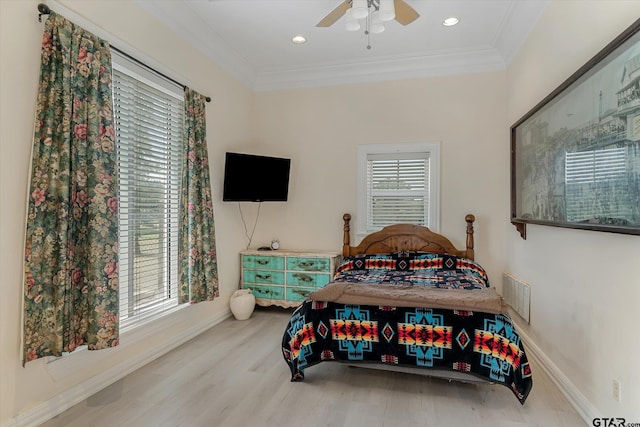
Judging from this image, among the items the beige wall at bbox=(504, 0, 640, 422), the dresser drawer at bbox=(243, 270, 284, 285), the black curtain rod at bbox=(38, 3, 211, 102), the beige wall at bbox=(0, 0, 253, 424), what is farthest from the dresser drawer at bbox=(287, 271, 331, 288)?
the black curtain rod at bbox=(38, 3, 211, 102)

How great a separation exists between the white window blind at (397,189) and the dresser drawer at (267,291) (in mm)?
1349

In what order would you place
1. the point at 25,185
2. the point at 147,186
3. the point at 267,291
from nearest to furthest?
1. the point at 25,185
2. the point at 147,186
3. the point at 267,291

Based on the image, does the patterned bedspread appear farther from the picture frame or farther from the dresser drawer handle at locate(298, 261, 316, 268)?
the dresser drawer handle at locate(298, 261, 316, 268)

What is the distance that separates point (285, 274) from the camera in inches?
162

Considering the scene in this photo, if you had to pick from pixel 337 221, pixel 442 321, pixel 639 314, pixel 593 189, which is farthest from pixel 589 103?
pixel 337 221

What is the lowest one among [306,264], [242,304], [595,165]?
[242,304]

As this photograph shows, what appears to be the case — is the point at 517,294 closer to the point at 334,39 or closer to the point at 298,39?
the point at 334,39

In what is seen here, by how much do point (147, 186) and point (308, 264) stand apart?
6.39 ft

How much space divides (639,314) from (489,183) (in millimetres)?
2500

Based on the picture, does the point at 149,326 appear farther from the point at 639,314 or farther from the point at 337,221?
the point at 639,314

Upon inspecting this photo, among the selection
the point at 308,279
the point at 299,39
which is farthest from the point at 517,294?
the point at 299,39

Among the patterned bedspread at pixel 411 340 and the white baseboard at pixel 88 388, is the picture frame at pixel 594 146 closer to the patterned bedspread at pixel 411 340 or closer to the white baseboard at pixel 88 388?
the patterned bedspread at pixel 411 340

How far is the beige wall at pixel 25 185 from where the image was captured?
73.5 inches

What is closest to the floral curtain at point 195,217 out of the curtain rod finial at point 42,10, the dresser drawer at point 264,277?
the dresser drawer at point 264,277
